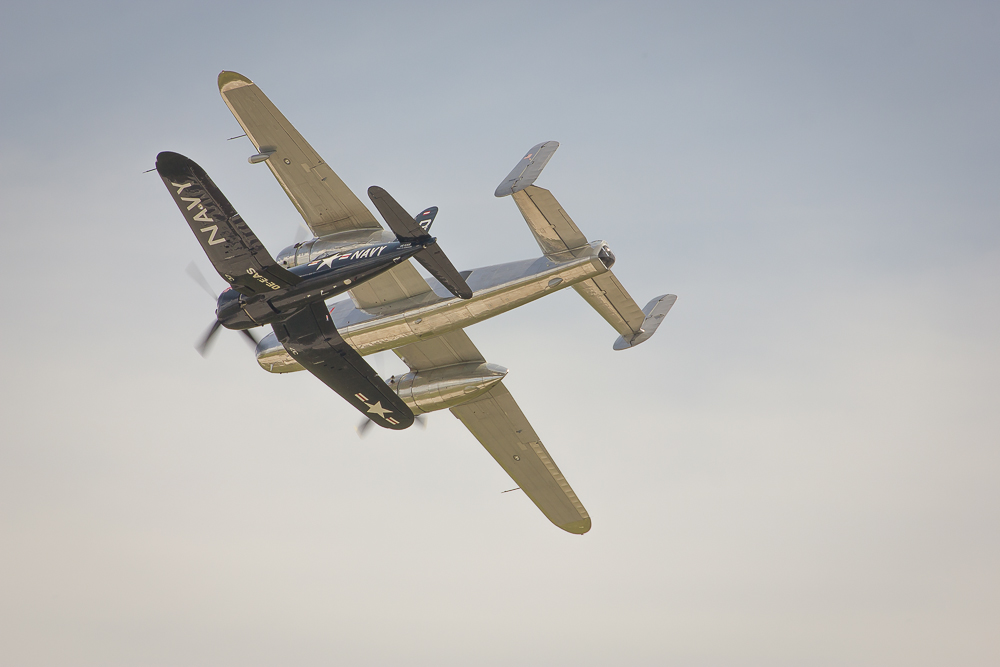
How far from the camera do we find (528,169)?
2638 cm

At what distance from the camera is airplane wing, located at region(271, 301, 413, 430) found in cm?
2872

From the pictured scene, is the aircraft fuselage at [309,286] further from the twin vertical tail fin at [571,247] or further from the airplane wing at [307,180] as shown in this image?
the twin vertical tail fin at [571,247]

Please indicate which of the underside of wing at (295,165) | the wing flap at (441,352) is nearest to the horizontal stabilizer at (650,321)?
the wing flap at (441,352)

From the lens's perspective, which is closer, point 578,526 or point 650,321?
point 650,321

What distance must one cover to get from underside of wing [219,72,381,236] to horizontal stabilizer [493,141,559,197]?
4.38m

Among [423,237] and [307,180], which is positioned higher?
[307,180]

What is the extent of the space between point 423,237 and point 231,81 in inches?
256

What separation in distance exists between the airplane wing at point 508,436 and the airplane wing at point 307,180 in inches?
125

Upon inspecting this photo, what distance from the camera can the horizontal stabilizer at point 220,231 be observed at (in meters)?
25.4

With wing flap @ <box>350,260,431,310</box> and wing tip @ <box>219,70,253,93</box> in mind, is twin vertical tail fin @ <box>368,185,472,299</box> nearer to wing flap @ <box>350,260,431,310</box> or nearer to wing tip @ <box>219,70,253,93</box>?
wing flap @ <box>350,260,431,310</box>

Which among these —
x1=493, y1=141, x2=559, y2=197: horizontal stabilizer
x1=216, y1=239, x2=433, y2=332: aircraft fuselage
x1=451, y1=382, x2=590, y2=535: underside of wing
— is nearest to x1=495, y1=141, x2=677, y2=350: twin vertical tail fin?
x1=493, y1=141, x2=559, y2=197: horizontal stabilizer

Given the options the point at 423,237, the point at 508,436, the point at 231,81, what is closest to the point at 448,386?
the point at 508,436

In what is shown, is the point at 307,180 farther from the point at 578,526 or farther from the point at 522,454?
the point at 578,526

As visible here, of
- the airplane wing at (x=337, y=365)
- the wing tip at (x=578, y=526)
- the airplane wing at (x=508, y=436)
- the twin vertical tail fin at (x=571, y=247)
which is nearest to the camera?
the twin vertical tail fin at (x=571, y=247)
